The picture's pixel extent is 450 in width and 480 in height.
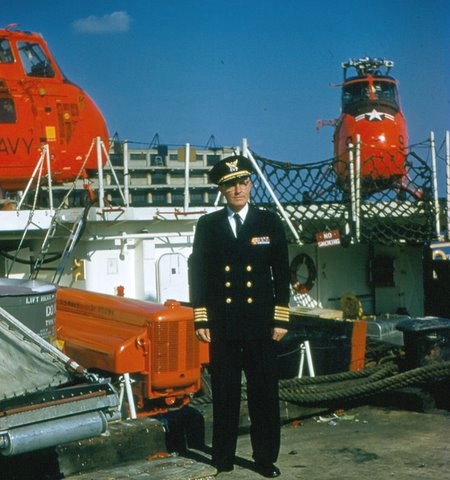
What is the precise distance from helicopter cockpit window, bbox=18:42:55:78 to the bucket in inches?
208

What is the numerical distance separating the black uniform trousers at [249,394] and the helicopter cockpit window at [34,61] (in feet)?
23.6

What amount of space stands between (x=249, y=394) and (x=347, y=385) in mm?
2052

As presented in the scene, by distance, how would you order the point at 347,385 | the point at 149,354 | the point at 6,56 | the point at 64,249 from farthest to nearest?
the point at 6,56, the point at 64,249, the point at 347,385, the point at 149,354

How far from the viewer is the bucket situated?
19.1 feet

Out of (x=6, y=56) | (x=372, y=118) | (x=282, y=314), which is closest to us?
(x=282, y=314)

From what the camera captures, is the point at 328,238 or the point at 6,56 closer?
the point at 6,56

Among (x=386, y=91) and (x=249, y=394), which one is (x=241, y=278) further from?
(x=386, y=91)

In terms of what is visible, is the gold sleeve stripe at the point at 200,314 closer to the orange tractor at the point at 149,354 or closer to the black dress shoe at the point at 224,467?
the black dress shoe at the point at 224,467

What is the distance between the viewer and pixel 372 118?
1670 cm

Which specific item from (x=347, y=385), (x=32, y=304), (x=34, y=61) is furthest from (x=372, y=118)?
(x=32, y=304)

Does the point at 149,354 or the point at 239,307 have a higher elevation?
the point at 239,307

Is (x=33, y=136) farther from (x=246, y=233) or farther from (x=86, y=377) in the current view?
(x=86, y=377)

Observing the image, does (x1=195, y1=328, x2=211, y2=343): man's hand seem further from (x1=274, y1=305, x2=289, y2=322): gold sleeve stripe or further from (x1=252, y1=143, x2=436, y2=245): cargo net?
(x1=252, y1=143, x2=436, y2=245): cargo net

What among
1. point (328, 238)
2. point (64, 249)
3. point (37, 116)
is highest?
point (37, 116)
